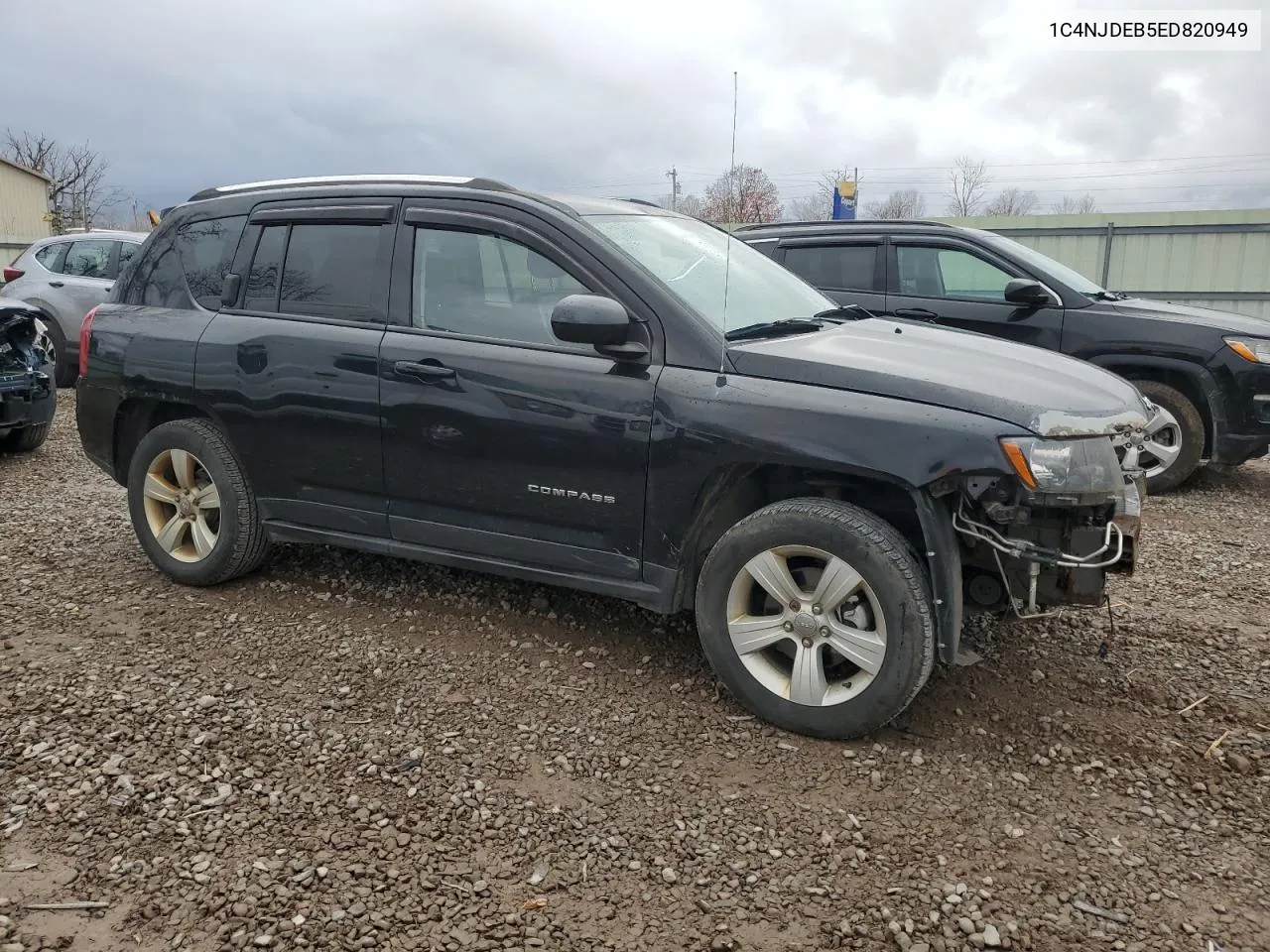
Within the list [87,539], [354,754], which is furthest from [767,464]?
[87,539]

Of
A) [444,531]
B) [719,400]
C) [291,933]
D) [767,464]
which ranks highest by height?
[719,400]

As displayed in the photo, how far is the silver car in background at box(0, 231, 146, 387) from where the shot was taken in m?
10.7

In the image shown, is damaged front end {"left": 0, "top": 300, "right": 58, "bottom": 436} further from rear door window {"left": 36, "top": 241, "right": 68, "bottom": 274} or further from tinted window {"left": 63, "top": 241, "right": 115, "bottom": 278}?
rear door window {"left": 36, "top": 241, "right": 68, "bottom": 274}

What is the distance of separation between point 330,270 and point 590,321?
1.46m

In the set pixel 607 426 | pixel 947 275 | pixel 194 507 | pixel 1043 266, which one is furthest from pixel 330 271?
pixel 1043 266

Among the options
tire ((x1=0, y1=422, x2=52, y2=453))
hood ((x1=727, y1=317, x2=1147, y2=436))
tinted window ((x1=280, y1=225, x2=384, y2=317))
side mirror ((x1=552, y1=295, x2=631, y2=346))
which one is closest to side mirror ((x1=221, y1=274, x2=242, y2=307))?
tinted window ((x1=280, y1=225, x2=384, y2=317))

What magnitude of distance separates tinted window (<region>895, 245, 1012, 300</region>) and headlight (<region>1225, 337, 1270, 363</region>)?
4.85 ft

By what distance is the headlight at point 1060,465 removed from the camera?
2.90 m

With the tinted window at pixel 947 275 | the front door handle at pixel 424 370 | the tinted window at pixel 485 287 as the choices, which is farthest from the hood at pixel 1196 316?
the front door handle at pixel 424 370

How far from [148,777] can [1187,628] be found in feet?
13.4

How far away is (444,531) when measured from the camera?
3.91 metres

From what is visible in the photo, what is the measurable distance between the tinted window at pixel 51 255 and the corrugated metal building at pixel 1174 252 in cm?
1439

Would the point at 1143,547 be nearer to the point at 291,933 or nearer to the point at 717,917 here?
the point at 717,917

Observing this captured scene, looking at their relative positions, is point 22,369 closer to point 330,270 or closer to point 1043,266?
point 330,270
